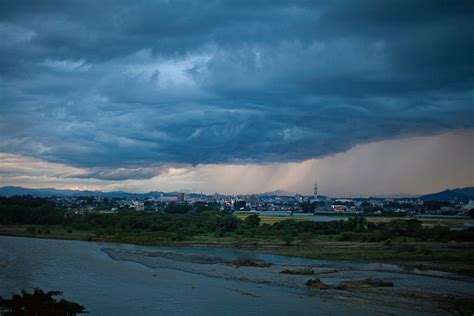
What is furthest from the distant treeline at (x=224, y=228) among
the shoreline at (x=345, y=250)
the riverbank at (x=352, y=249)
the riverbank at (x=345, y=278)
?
the riverbank at (x=345, y=278)

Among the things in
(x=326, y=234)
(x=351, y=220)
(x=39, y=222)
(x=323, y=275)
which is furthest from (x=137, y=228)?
(x=323, y=275)

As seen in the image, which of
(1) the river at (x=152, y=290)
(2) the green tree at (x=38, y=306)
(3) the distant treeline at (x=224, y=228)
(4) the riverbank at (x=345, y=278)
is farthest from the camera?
(3) the distant treeline at (x=224, y=228)

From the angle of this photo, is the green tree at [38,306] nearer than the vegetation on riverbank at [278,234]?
Yes

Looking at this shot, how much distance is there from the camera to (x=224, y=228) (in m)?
98.8

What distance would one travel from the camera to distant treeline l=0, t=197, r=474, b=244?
82375mm

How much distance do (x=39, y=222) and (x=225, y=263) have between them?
71.5 m

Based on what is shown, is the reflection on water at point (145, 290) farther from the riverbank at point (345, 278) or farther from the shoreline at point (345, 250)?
the shoreline at point (345, 250)

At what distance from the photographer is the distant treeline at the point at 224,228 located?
82375mm

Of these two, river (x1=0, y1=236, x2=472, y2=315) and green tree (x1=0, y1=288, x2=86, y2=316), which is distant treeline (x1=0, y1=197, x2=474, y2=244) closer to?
river (x1=0, y1=236, x2=472, y2=315)

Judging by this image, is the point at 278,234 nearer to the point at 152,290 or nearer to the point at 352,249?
the point at 352,249

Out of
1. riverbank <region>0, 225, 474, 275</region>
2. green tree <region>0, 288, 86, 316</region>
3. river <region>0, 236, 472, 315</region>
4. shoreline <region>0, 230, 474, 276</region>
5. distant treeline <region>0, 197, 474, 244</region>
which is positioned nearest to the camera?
green tree <region>0, 288, 86, 316</region>

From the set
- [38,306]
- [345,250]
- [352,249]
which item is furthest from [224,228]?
[38,306]

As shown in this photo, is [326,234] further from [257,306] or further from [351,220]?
[257,306]

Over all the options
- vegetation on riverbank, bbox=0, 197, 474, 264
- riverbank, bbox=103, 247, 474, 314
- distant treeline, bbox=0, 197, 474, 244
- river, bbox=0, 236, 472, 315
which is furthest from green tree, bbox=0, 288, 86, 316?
distant treeline, bbox=0, 197, 474, 244
